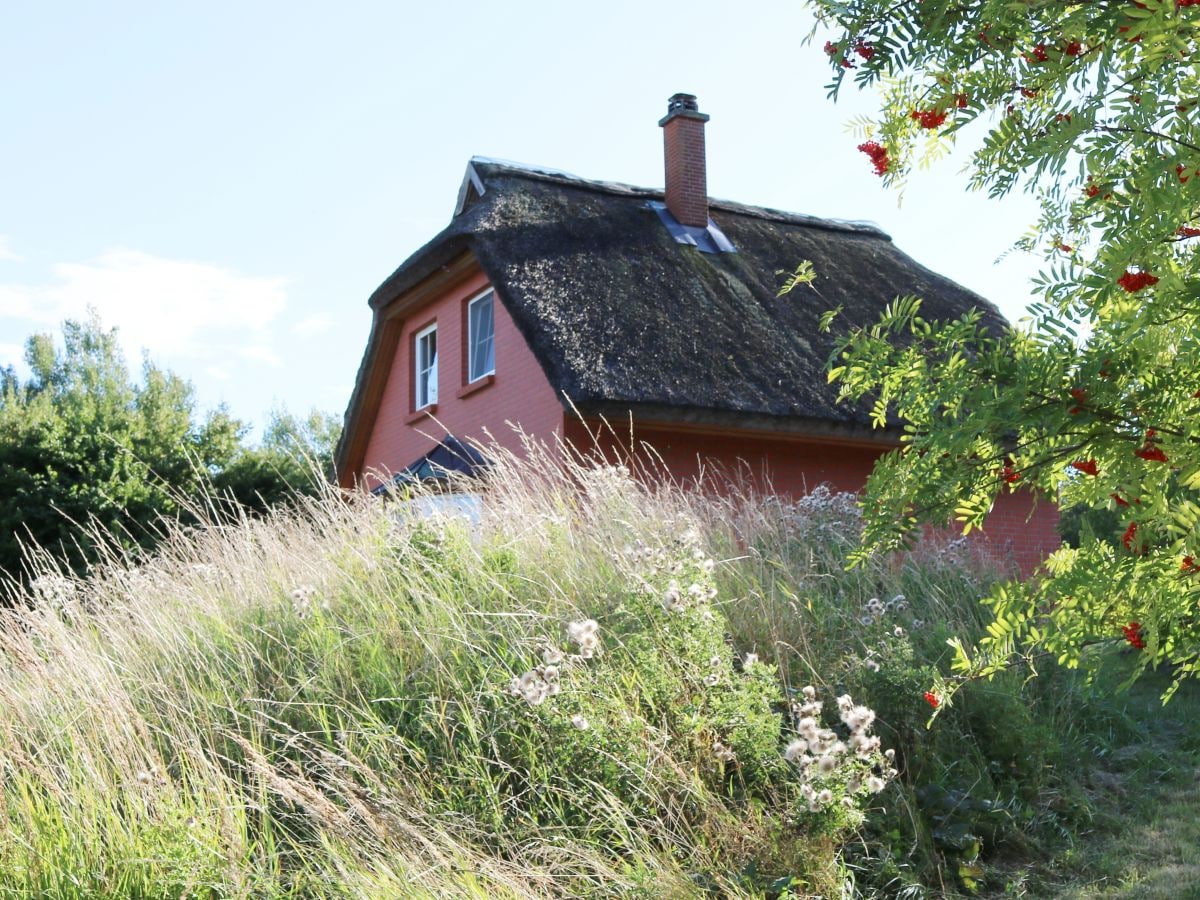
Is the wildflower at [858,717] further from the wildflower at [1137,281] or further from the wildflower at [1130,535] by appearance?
the wildflower at [1137,281]

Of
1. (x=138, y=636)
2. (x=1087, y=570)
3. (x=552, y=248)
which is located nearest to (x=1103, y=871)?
(x=1087, y=570)

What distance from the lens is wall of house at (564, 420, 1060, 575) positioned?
1046cm

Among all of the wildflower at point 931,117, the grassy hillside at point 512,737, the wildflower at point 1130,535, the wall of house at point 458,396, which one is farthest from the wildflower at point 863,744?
the wall of house at point 458,396

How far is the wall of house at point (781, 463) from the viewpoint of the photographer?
34.3 ft

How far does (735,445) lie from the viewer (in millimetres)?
11109

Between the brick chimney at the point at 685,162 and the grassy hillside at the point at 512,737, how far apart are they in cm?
881

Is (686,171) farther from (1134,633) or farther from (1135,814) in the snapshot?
(1134,633)

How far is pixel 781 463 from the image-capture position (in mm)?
11406

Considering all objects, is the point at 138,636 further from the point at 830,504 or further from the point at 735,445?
the point at 735,445

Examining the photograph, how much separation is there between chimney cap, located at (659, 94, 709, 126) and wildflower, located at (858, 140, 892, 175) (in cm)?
1104

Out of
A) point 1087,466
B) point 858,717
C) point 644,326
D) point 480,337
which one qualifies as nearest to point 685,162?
point 480,337

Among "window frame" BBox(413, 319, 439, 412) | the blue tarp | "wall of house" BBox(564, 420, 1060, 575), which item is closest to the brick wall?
"window frame" BBox(413, 319, 439, 412)

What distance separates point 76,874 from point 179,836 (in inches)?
15.0

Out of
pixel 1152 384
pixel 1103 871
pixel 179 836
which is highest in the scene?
pixel 1152 384
